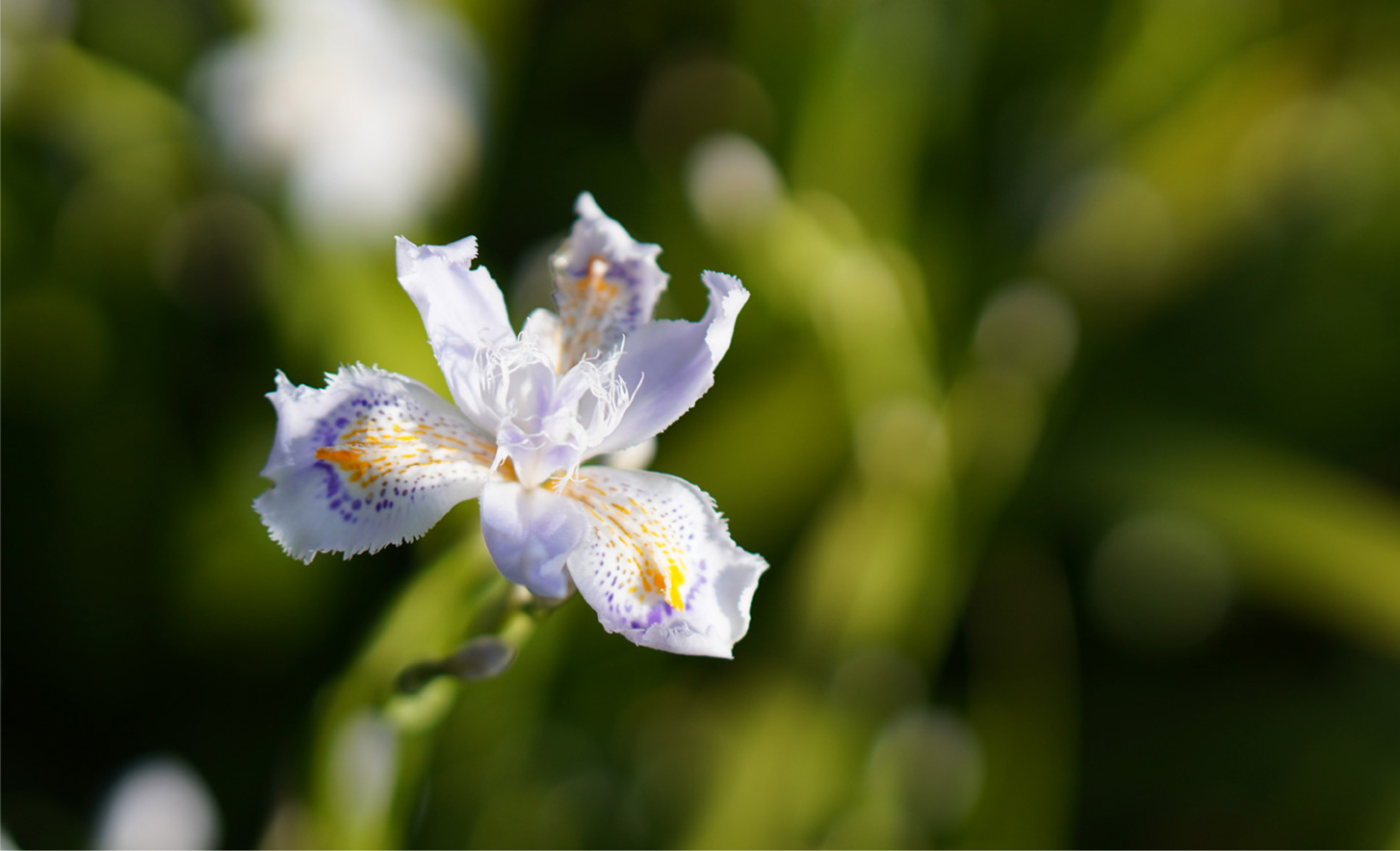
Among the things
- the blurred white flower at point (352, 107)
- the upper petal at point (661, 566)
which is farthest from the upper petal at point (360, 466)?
the blurred white flower at point (352, 107)


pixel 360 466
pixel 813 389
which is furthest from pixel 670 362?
pixel 813 389

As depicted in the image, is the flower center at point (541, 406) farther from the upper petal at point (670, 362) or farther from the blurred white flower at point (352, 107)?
the blurred white flower at point (352, 107)

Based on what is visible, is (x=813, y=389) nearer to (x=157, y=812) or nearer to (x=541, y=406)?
(x=541, y=406)

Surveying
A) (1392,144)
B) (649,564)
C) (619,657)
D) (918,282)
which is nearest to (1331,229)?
(1392,144)

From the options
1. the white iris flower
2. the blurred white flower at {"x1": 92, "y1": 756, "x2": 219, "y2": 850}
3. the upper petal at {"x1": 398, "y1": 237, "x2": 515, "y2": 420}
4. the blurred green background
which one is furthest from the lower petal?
the blurred white flower at {"x1": 92, "y1": 756, "x2": 219, "y2": 850}

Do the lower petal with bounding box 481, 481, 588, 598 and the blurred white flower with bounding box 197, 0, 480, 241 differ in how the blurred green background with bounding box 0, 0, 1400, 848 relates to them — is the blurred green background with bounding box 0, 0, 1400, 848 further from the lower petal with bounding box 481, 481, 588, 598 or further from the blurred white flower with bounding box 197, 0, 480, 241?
the lower petal with bounding box 481, 481, 588, 598

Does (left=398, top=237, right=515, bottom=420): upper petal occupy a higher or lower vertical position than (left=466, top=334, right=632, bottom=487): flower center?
higher
